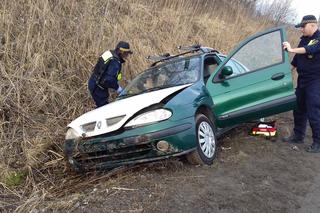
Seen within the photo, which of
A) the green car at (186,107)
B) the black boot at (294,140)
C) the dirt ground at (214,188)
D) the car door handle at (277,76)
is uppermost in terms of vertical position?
the car door handle at (277,76)

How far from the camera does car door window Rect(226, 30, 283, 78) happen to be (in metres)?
5.86

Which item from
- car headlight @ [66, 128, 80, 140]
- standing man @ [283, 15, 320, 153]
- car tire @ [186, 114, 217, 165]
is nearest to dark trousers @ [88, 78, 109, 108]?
car headlight @ [66, 128, 80, 140]

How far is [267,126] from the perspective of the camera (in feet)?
21.2

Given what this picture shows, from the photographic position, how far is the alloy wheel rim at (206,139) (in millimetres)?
4811

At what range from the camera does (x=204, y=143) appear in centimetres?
485

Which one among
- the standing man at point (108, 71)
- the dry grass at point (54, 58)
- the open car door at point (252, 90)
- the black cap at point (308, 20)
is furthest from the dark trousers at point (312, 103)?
the dry grass at point (54, 58)

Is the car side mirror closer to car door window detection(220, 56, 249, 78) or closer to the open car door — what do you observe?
the open car door

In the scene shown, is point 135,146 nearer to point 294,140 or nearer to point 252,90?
point 252,90

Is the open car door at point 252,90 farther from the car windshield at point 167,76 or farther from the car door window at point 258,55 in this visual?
the car windshield at point 167,76

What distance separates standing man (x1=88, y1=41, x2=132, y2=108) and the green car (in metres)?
0.41

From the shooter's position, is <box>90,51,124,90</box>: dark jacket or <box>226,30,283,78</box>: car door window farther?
<box>90,51,124,90</box>: dark jacket

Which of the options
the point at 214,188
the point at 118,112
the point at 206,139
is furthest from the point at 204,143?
the point at 118,112

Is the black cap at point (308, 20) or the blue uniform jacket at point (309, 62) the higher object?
the black cap at point (308, 20)

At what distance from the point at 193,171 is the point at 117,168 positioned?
0.89 metres
